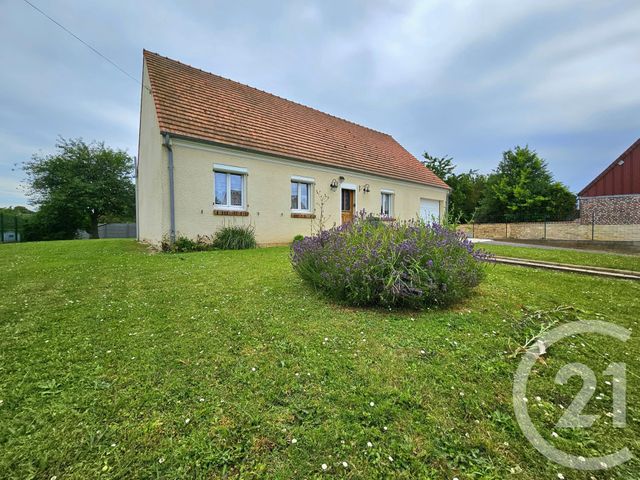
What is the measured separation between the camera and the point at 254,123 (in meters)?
10.4

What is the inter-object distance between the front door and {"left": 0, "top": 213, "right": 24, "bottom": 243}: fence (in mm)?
22815

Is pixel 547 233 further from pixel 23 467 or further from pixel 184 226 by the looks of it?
pixel 23 467

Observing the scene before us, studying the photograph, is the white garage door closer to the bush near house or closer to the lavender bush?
the bush near house

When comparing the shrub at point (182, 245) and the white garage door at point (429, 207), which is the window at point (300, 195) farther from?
the white garage door at point (429, 207)

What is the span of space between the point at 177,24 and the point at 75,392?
33.2 ft

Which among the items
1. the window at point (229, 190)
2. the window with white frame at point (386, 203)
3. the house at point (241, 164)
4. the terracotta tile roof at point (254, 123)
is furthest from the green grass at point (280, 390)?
the window with white frame at point (386, 203)

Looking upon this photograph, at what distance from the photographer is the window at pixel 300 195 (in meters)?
10.8

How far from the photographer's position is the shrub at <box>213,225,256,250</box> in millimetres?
8508

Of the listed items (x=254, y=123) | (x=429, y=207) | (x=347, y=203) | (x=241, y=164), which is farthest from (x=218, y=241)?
(x=429, y=207)

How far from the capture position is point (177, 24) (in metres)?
8.00

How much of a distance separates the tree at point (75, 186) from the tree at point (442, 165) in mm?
28467

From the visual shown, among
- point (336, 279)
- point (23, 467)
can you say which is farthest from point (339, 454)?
point (336, 279)

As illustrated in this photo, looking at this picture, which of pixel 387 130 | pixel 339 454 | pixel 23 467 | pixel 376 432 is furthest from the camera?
pixel 387 130

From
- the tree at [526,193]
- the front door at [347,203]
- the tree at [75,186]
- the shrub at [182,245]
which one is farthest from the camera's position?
the tree at [75,186]
